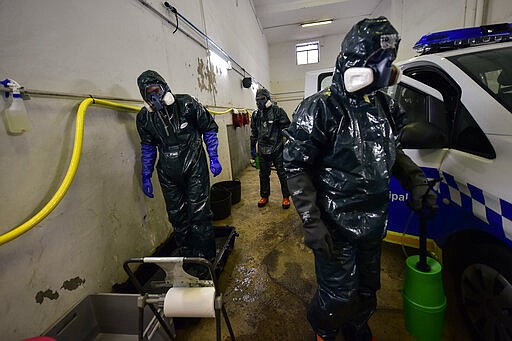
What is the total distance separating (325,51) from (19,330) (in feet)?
34.4

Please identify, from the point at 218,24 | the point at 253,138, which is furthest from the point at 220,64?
the point at 253,138

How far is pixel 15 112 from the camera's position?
931 millimetres

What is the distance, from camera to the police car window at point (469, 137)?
0.98m

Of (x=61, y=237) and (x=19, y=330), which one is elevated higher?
(x=61, y=237)

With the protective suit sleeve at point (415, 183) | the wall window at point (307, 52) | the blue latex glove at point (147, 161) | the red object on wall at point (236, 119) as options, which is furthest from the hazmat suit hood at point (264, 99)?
the wall window at point (307, 52)

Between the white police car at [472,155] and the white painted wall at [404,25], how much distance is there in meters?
2.83

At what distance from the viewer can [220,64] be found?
354 cm

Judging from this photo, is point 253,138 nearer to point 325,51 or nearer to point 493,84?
point 493,84

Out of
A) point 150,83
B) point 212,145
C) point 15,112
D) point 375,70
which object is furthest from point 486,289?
point 15,112

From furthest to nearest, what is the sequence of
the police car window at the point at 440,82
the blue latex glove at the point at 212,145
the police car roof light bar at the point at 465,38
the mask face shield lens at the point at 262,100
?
the mask face shield lens at the point at 262,100 < the blue latex glove at the point at 212,145 < the police car roof light bar at the point at 465,38 < the police car window at the point at 440,82

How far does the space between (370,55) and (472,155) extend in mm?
707

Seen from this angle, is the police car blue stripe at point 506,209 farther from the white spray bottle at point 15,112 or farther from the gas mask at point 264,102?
the gas mask at point 264,102

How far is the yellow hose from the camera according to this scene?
2.75 feet

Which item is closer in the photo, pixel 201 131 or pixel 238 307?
pixel 238 307
